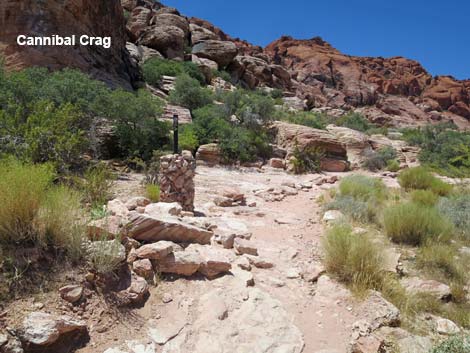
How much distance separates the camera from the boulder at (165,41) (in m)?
23.1

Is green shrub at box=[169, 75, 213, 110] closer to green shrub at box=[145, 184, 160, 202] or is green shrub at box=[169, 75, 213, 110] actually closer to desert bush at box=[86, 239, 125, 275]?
green shrub at box=[145, 184, 160, 202]

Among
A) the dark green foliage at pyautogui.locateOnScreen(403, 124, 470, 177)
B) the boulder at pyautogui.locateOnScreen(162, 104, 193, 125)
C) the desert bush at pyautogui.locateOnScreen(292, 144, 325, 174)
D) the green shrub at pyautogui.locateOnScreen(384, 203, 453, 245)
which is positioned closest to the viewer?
the green shrub at pyautogui.locateOnScreen(384, 203, 453, 245)

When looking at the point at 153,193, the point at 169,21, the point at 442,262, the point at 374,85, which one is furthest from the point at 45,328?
the point at 374,85

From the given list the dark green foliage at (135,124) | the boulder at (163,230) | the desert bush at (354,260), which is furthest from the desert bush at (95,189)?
the dark green foliage at (135,124)

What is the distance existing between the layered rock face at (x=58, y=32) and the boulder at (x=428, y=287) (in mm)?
12974

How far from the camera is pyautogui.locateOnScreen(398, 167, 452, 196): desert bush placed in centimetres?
679

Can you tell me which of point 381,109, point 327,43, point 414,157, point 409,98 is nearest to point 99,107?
point 414,157

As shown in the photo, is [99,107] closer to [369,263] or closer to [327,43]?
[369,263]

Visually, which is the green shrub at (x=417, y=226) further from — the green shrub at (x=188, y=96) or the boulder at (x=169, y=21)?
the boulder at (x=169, y=21)

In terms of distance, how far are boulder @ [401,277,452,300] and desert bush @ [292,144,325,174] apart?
8.18 metres

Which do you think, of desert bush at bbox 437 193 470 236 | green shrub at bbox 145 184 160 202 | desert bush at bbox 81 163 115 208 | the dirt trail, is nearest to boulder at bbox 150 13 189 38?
green shrub at bbox 145 184 160 202

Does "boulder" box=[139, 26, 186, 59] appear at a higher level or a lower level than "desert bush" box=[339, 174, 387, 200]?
higher

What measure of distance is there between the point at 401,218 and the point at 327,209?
5.35 ft

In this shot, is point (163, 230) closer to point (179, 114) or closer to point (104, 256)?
point (104, 256)
